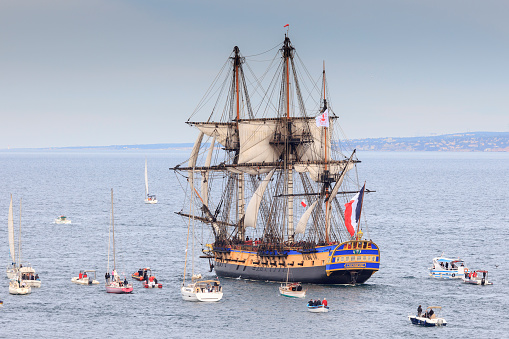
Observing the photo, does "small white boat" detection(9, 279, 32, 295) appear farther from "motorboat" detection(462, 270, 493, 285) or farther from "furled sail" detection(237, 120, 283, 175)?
"motorboat" detection(462, 270, 493, 285)

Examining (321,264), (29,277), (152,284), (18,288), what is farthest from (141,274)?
(321,264)

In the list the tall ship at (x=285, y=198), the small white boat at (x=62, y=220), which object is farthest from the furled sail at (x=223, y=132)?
the small white boat at (x=62, y=220)

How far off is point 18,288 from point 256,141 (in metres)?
34.5

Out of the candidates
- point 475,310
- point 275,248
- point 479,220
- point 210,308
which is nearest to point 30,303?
point 210,308

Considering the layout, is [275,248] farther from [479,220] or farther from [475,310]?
[479,220]

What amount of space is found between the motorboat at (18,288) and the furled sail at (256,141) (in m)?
31.1

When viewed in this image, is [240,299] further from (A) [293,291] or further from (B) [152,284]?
(B) [152,284]

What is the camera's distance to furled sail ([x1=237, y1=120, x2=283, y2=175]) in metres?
112

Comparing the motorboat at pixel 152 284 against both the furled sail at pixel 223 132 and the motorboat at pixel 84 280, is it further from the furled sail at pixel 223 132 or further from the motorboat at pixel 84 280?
the furled sail at pixel 223 132

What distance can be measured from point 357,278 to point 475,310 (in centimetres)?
1641

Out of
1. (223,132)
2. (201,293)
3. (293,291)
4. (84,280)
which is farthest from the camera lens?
(223,132)

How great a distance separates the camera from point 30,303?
310 ft

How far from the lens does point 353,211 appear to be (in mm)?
101438

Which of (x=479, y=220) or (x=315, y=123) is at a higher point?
(x=315, y=123)
